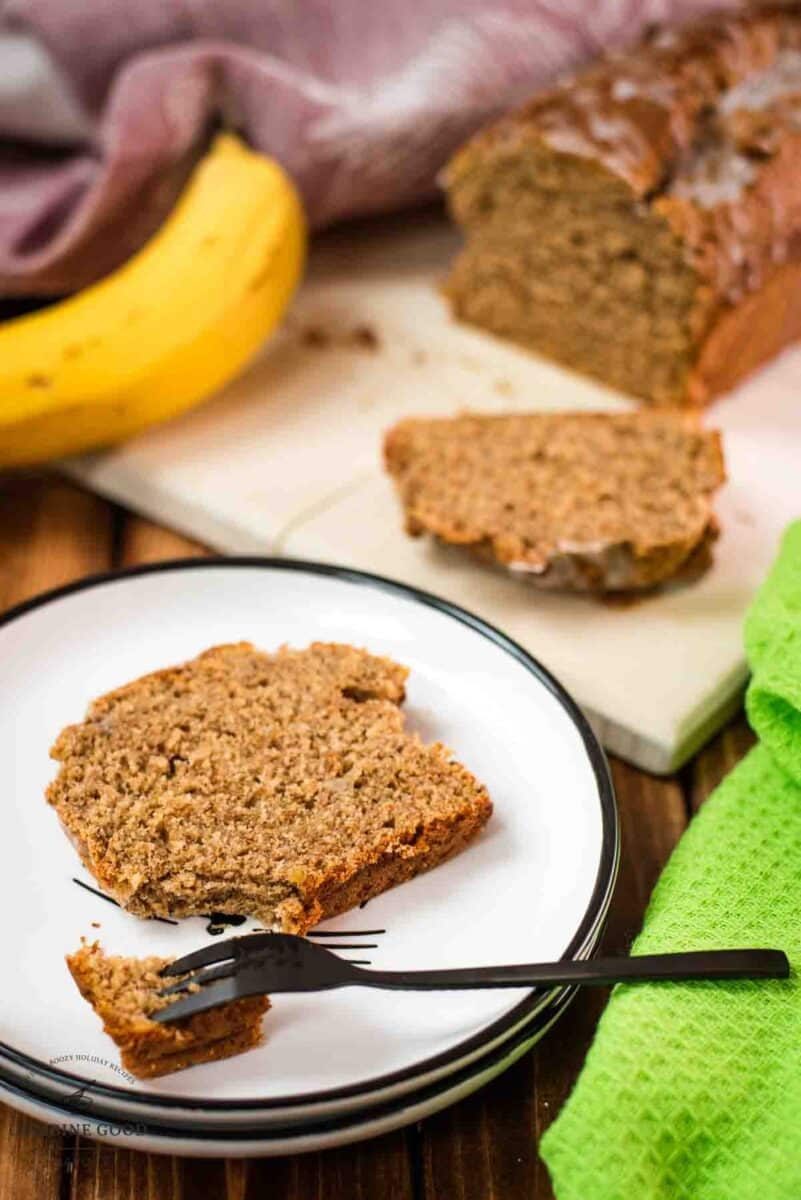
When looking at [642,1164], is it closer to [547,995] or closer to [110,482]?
[547,995]

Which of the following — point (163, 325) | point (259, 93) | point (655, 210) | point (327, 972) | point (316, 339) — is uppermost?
point (655, 210)

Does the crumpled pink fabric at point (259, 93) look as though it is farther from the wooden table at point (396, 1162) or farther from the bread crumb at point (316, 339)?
the wooden table at point (396, 1162)

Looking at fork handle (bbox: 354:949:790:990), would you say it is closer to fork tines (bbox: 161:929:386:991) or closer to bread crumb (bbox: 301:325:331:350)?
fork tines (bbox: 161:929:386:991)

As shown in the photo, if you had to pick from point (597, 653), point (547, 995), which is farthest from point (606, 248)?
point (547, 995)

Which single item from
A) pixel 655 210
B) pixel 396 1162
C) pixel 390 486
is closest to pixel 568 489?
pixel 390 486

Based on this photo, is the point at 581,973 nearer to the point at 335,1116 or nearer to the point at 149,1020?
the point at 335,1116
